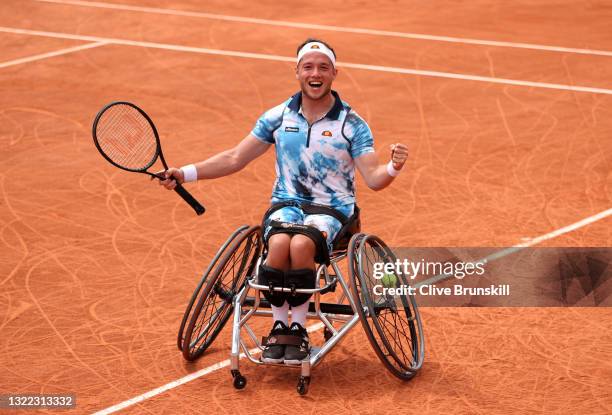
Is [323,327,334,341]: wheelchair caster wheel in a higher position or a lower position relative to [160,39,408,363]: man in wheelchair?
lower

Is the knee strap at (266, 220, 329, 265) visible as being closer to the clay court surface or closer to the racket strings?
the clay court surface

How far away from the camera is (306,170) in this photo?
6961 millimetres

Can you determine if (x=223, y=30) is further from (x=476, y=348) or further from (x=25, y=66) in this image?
(x=476, y=348)

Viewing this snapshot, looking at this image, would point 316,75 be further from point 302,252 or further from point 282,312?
point 282,312

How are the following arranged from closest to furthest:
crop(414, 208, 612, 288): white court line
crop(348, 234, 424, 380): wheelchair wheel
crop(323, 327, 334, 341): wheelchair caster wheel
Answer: crop(348, 234, 424, 380): wheelchair wheel, crop(323, 327, 334, 341): wheelchair caster wheel, crop(414, 208, 612, 288): white court line

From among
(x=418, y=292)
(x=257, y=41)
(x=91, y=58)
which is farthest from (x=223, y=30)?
(x=418, y=292)

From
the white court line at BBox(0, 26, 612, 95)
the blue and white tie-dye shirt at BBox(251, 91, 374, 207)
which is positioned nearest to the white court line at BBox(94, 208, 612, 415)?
the blue and white tie-dye shirt at BBox(251, 91, 374, 207)

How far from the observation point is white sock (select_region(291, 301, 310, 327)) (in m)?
6.71

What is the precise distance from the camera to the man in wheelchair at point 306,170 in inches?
261

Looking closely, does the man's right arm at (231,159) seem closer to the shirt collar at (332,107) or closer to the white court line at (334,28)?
the shirt collar at (332,107)

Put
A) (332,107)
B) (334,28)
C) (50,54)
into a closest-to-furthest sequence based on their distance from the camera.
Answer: (332,107), (50,54), (334,28)

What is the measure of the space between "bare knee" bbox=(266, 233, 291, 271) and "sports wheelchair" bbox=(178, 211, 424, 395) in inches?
5.6

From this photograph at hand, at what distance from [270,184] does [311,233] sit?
3792mm

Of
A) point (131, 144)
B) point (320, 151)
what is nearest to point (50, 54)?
point (131, 144)
